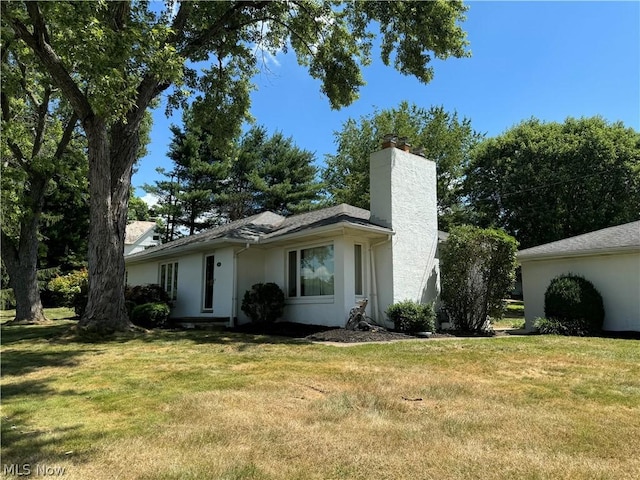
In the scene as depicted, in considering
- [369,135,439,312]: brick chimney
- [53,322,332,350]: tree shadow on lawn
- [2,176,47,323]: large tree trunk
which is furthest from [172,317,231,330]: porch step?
[2,176,47,323]: large tree trunk

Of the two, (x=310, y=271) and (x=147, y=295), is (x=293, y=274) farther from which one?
(x=147, y=295)

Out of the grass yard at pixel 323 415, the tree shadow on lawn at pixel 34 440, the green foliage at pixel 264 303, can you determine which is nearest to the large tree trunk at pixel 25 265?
the green foliage at pixel 264 303

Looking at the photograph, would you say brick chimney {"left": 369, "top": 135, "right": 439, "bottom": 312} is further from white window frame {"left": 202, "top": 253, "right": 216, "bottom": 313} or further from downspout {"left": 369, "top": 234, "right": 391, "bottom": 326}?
white window frame {"left": 202, "top": 253, "right": 216, "bottom": 313}

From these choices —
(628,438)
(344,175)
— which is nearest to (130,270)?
(344,175)

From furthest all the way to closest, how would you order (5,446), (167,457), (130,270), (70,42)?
(130,270), (70,42), (5,446), (167,457)

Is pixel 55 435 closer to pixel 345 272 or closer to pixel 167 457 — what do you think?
pixel 167 457

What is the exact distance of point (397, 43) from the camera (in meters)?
14.6

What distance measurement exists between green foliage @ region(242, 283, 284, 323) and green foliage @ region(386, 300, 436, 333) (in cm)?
325

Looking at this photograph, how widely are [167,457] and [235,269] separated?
1072 cm

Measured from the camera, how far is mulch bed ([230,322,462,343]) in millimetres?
10629

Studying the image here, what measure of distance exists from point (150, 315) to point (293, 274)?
14.9ft
